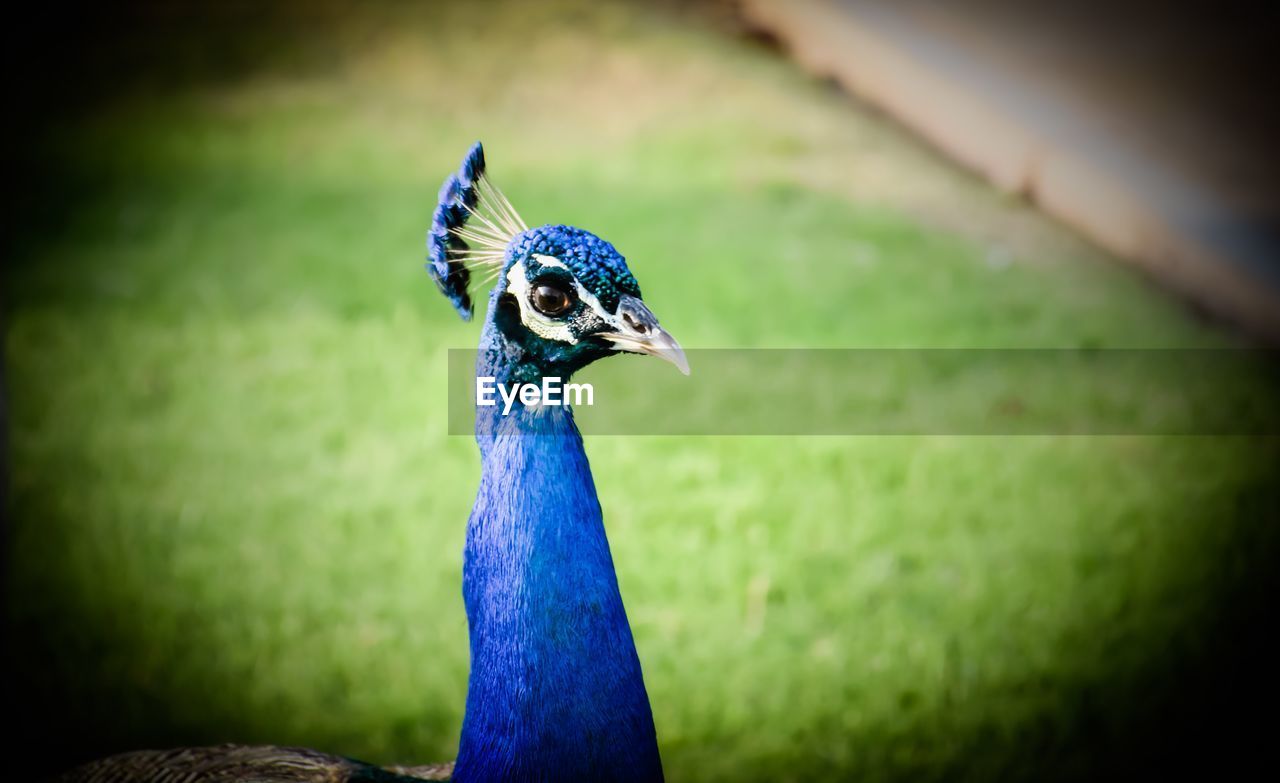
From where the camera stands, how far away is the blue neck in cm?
155

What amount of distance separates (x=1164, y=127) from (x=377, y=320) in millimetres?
3599

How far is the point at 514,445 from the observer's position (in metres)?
1.57

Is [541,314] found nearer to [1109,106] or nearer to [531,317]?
[531,317]

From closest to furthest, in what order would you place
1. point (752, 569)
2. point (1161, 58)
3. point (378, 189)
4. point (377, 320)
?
1. point (752, 569)
2. point (377, 320)
3. point (378, 189)
4. point (1161, 58)

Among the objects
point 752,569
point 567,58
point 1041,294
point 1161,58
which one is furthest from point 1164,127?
point 752,569

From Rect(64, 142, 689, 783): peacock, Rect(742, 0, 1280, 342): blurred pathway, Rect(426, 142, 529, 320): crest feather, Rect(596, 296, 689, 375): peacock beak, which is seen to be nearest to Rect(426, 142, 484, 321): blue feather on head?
Rect(426, 142, 529, 320): crest feather

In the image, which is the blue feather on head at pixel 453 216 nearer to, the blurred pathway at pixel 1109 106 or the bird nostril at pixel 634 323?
the bird nostril at pixel 634 323

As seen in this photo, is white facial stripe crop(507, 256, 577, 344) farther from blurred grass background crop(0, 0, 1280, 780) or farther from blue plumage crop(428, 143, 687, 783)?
blurred grass background crop(0, 0, 1280, 780)

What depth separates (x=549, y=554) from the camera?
5.07 feet

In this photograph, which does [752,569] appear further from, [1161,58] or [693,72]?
[1161,58]

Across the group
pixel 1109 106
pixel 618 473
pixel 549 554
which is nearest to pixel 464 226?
pixel 549 554

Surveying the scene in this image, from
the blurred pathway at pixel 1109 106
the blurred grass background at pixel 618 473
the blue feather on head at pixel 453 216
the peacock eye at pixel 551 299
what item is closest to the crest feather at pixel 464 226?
the blue feather on head at pixel 453 216

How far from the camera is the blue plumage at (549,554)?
1.55 metres

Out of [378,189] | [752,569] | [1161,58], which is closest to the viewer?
[752,569]
